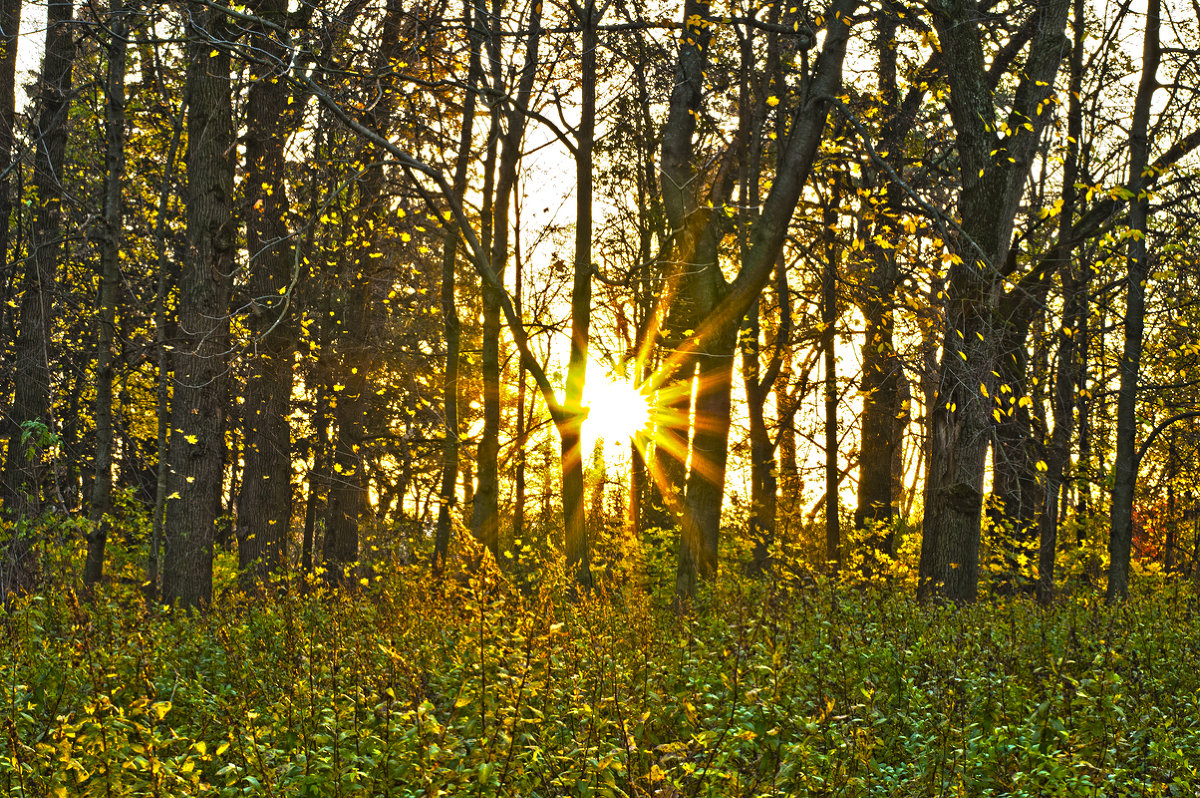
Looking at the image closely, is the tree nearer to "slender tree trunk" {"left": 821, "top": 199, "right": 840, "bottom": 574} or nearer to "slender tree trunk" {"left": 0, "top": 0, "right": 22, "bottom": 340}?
"slender tree trunk" {"left": 0, "top": 0, "right": 22, "bottom": 340}

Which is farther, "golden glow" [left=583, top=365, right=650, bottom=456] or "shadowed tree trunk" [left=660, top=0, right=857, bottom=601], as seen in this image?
"golden glow" [left=583, top=365, right=650, bottom=456]

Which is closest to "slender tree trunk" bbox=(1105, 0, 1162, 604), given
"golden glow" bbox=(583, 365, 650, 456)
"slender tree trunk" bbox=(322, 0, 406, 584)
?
"golden glow" bbox=(583, 365, 650, 456)

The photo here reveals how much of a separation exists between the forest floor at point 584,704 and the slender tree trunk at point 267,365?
5243mm

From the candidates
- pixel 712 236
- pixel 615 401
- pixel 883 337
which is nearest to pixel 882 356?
pixel 883 337

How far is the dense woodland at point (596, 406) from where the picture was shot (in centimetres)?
404

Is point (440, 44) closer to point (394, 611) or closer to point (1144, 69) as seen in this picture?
point (394, 611)

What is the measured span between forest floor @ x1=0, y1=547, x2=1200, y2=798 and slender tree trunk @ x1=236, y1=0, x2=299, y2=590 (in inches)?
206

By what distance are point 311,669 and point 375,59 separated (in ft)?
16.5

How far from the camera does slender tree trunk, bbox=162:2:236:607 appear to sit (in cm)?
823

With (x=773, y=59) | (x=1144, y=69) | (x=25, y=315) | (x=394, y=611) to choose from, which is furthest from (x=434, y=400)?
(x=1144, y=69)

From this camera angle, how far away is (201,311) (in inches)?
322

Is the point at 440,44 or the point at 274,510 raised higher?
the point at 440,44

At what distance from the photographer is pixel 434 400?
15.0 m

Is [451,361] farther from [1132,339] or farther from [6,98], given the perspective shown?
[1132,339]
